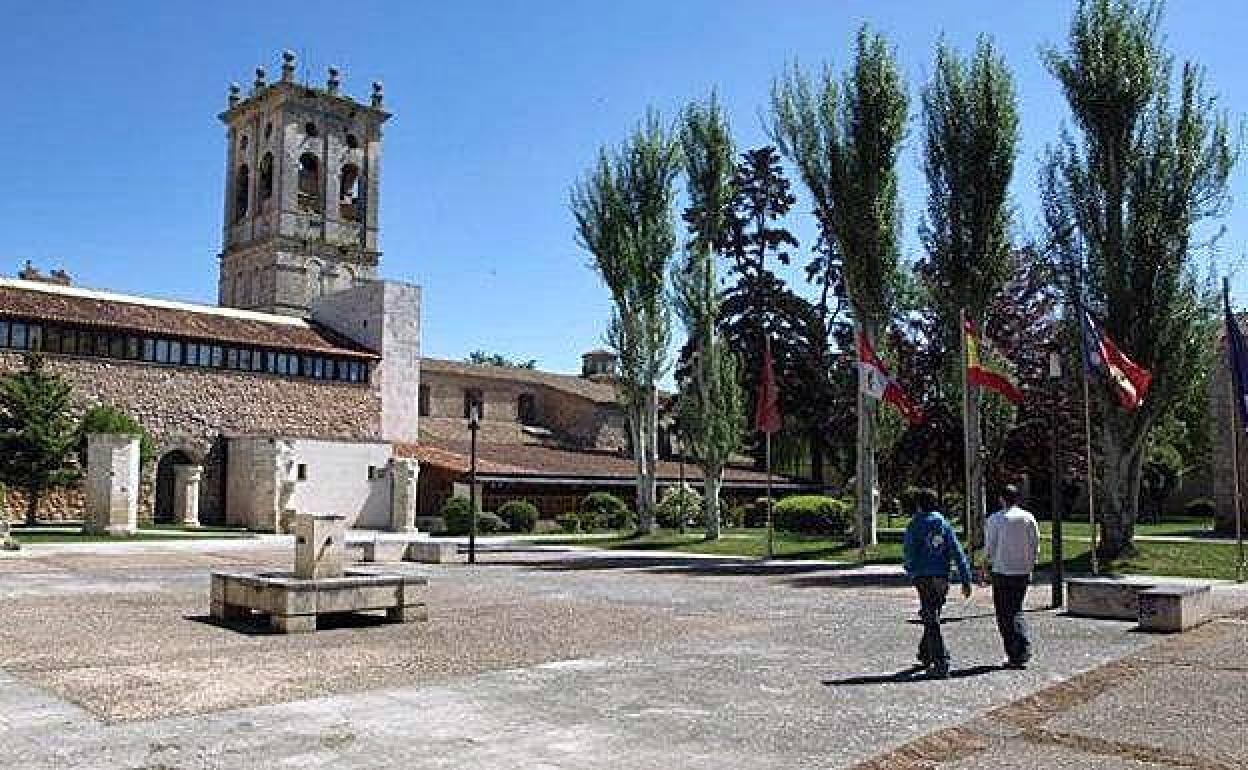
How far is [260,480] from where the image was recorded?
38656 millimetres

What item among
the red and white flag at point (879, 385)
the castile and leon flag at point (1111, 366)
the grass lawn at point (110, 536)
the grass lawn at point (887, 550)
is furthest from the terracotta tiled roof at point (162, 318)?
the castile and leon flag at point (1111, 366)

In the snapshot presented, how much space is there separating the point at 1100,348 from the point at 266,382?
103 ft

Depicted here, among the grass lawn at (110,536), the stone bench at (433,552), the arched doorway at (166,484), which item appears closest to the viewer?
the stone bench at (433,552)

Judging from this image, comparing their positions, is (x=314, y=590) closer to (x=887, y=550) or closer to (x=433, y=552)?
(x=433, y=552)

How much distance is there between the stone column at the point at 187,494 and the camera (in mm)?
38156

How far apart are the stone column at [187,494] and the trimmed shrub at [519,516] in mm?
10739

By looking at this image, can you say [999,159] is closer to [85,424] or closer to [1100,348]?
[1100,348]

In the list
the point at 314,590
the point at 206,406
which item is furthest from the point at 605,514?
the point at 314,590

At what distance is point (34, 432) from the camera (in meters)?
32.6

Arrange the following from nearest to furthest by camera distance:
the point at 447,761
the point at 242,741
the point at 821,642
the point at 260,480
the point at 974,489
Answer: the point at 447,761 → the point at 242,741 → the point at 821,642 → the point at 974,489 → the point at 260,480

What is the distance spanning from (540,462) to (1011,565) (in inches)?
1439

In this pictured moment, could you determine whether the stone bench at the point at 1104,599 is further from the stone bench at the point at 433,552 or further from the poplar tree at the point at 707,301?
the poplar tree at the point at 707,301

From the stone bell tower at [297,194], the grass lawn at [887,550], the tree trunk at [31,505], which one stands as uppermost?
the stone bell tower at [297,194]

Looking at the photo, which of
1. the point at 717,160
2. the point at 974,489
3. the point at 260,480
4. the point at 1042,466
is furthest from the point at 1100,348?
the point at 260,480
